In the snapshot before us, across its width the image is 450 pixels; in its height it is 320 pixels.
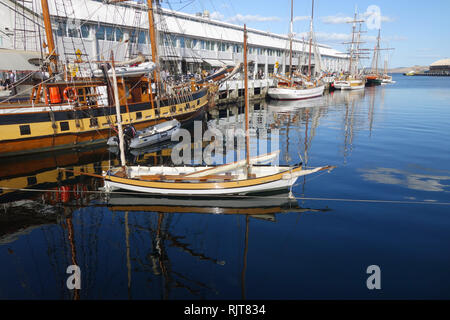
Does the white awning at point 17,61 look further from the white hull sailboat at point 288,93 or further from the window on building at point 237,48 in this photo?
the window on building at point 237,48

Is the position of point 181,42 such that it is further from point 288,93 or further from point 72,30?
point 288,93

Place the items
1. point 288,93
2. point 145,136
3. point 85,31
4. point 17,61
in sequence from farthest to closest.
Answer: point 288,93
point 85,31
point 145,136
point 17,61

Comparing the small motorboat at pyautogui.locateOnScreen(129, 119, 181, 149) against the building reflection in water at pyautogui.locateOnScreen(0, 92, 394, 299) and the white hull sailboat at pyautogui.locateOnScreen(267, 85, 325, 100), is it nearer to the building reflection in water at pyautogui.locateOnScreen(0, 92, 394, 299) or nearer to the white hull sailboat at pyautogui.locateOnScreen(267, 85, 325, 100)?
the building reflection in water at pyautogui.locateOnScreen(0, 92, 394, 299)

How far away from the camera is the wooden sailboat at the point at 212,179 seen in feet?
50.7

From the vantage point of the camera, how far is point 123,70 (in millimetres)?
26750

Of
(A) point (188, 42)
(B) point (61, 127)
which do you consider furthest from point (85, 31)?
(B) point (61, 127)

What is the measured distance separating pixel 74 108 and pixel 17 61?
23.4ft

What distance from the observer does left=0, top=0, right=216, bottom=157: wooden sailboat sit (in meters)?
23.1

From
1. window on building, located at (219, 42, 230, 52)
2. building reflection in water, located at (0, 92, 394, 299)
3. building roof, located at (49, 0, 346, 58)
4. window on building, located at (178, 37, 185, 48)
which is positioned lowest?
building reflection in water, located at (0, 92, 394, 299)

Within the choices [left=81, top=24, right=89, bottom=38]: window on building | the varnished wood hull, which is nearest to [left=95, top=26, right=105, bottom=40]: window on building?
[left=81, top=24, right=89, bottom=38]: window on building

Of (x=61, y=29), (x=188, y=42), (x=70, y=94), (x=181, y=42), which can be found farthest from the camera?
(x=188, y=42)

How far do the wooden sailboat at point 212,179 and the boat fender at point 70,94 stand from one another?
12044 mm

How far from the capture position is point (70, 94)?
2648 centimetres
